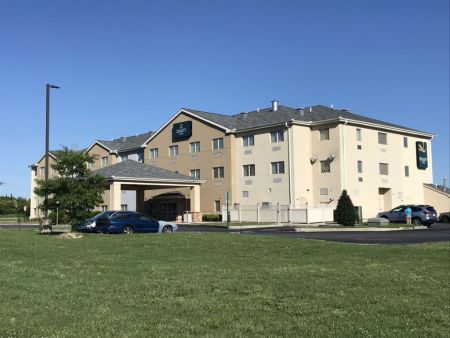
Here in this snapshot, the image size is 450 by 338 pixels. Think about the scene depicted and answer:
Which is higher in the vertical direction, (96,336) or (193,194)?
(193,194)

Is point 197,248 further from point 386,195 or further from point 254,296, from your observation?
point 386,195

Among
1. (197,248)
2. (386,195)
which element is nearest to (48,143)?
(197,248)

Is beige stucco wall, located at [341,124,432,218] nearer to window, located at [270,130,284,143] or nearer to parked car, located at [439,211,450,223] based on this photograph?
window, located at [270,130,284,143]

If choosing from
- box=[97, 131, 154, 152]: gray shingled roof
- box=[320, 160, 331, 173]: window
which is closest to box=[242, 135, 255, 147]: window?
box=[320, 160, 331, 173]: window

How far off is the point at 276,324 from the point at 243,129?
47049 mm

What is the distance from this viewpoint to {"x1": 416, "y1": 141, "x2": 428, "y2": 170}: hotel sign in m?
57.1

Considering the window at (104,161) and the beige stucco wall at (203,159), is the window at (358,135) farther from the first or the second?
the window at (104,161)

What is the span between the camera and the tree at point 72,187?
2342 cm

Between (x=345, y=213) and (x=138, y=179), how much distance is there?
698 inches

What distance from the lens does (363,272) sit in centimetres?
1185

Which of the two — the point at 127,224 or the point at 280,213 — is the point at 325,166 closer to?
the point at 280,213

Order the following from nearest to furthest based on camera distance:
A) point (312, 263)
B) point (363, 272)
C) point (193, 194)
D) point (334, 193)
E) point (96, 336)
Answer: point (96, 336) → point (363, 272) → point (312, 263) → point (334, 193) → point (193, 194)

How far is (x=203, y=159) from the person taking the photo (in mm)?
57094

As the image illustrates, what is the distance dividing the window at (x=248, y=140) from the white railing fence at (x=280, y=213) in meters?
6.00
